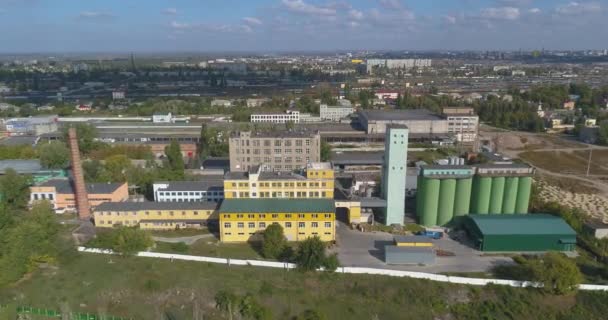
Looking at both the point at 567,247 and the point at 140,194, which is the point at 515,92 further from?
the point at 140,194

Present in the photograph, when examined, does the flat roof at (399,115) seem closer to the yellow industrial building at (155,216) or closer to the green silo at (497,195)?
the green silo at (497,195)

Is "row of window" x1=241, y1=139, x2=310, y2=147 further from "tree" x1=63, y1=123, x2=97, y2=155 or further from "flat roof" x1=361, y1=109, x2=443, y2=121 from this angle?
"flat roof" x1=361, y1=109, x2=443, y2=121

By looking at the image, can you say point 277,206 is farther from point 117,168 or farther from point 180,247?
point 117,168

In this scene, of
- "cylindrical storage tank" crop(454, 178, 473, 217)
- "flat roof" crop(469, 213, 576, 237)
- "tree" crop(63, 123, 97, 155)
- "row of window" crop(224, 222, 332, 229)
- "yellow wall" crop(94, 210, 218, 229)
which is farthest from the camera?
"tree" crop(63, 123, 97, 155)

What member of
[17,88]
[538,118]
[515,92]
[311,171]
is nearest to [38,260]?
[311,171]

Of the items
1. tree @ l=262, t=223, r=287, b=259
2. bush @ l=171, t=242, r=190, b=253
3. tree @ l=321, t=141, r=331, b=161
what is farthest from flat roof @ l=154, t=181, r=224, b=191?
tree @ l=321, t=141, r=331, b=161

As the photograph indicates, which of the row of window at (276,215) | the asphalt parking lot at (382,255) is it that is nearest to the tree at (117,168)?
the row of window at (276,215)
